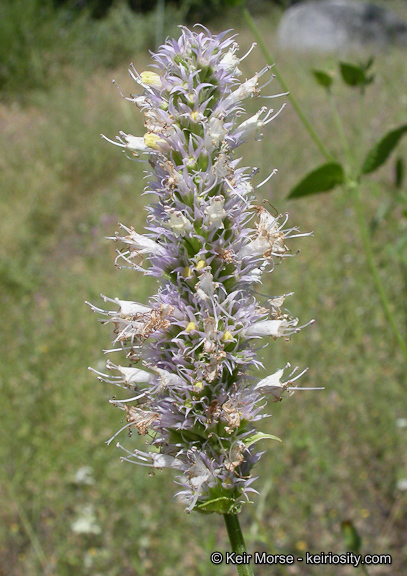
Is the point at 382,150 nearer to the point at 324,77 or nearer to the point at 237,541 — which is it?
the point at 324,77

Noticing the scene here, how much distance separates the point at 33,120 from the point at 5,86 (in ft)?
6.93

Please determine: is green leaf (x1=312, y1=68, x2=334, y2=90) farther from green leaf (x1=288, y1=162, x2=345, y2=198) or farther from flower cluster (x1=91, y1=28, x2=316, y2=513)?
flower cluster (x1=91, y1=28, x2=316, y2=513)

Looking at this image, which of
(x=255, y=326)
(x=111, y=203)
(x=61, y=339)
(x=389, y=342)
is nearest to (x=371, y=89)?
(x=111, y=203)

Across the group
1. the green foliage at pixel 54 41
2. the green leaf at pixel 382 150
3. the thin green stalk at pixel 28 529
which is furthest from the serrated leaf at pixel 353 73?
the green foliage at pixel 54 41

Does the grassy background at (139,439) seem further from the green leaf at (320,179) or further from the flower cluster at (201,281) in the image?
the green leaf at (320,179)

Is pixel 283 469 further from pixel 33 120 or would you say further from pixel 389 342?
pixel 33 120

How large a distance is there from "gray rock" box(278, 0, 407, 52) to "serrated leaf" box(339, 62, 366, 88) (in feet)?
35.1

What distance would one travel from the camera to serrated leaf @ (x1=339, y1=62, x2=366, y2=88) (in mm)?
2340

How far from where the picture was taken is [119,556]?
334 centimetres

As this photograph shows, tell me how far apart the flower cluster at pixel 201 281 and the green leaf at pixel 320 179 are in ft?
2.28

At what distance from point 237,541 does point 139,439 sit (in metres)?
2.69

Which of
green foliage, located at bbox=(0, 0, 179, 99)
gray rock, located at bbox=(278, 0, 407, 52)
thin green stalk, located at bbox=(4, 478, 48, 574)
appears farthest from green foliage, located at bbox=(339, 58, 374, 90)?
gray rock, located at bbox=(278, 0, 407, 52)

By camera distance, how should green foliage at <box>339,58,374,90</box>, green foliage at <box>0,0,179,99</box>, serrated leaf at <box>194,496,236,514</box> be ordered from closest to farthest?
serrated leaf at <box>194,496,236,514</box> → green foliage at <box>339,58,374,90</box> → green foliage at <box>0,0,179,99</box>

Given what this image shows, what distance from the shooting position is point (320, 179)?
2129 mm
